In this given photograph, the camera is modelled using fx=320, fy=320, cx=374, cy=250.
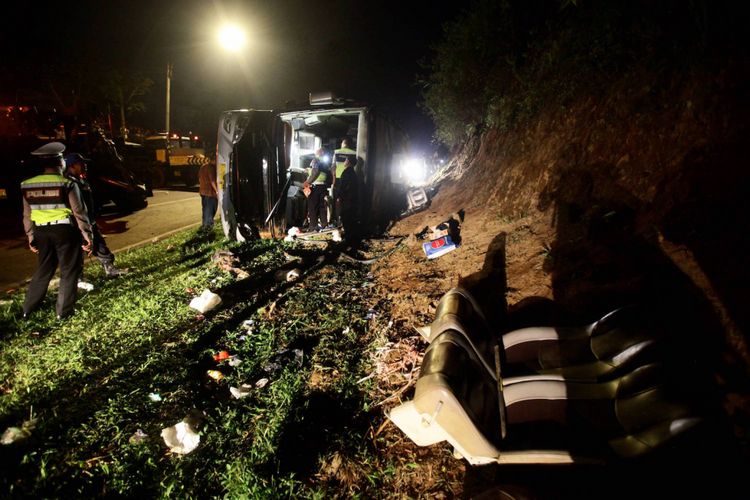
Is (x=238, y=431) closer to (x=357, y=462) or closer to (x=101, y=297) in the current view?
(x=357, y=462)

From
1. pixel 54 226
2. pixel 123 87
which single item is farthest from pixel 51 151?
pixel 123 87

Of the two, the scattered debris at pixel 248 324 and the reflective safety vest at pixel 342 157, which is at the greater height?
the reflective safety vest at pixel 342 157

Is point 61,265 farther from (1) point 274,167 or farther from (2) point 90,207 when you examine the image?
(1) point 274,167

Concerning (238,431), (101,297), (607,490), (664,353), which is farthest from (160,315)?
(664,353)

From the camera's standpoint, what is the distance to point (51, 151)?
374cm

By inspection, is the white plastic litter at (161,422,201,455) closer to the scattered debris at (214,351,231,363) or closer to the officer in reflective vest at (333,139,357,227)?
the scattered debris at (214,351,231,363)

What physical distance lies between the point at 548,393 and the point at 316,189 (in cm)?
606

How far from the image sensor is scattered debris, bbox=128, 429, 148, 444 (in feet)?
7.79

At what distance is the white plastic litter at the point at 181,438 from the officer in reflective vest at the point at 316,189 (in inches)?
204

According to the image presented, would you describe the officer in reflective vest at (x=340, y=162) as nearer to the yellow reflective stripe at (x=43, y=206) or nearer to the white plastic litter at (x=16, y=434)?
the yellow reflective stripe at (x=43, y=206)

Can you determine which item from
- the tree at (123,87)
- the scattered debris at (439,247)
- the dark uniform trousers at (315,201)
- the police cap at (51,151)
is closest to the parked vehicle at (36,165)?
the dark uniform trousers at (315,201)

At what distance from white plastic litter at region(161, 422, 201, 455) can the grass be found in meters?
0.06

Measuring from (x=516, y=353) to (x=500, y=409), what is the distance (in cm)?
66

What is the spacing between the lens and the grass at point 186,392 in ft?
6.95
